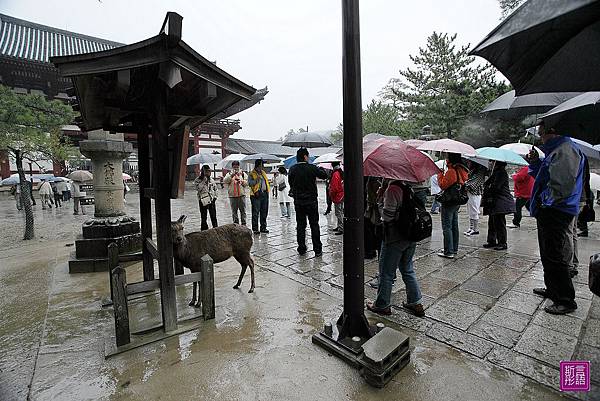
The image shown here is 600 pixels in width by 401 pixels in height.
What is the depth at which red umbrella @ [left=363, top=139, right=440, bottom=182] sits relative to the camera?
9.21 ft

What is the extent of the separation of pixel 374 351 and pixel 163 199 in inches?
95.2

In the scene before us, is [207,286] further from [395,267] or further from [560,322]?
[560,322]

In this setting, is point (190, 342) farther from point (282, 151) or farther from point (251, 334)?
point (282, 151)

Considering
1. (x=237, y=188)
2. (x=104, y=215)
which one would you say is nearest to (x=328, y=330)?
(x=104, y=215)

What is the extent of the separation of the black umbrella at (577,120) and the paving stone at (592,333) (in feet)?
6.85

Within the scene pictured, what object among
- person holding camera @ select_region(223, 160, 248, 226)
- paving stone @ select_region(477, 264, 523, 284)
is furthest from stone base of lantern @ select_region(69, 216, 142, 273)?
paving stone @ select_region(477, 264, 523, 284)

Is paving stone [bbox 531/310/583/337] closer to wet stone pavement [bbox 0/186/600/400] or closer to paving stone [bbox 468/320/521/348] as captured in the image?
wet stone pavement [bbox 0/186/600/400]

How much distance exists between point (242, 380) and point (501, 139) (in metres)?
18.1

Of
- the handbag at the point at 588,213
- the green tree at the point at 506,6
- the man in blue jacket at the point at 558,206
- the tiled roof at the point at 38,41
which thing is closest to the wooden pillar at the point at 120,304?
the man in blue jacket at the point at 558,206

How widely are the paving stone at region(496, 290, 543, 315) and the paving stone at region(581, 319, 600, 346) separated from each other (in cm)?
45

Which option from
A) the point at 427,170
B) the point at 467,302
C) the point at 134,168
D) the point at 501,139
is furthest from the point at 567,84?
the point at 134,168

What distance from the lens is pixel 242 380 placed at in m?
2.45

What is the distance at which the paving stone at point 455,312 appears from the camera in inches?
128

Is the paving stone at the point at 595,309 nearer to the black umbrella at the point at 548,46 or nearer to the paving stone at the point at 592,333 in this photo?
the paving stone at the point at 592,333
